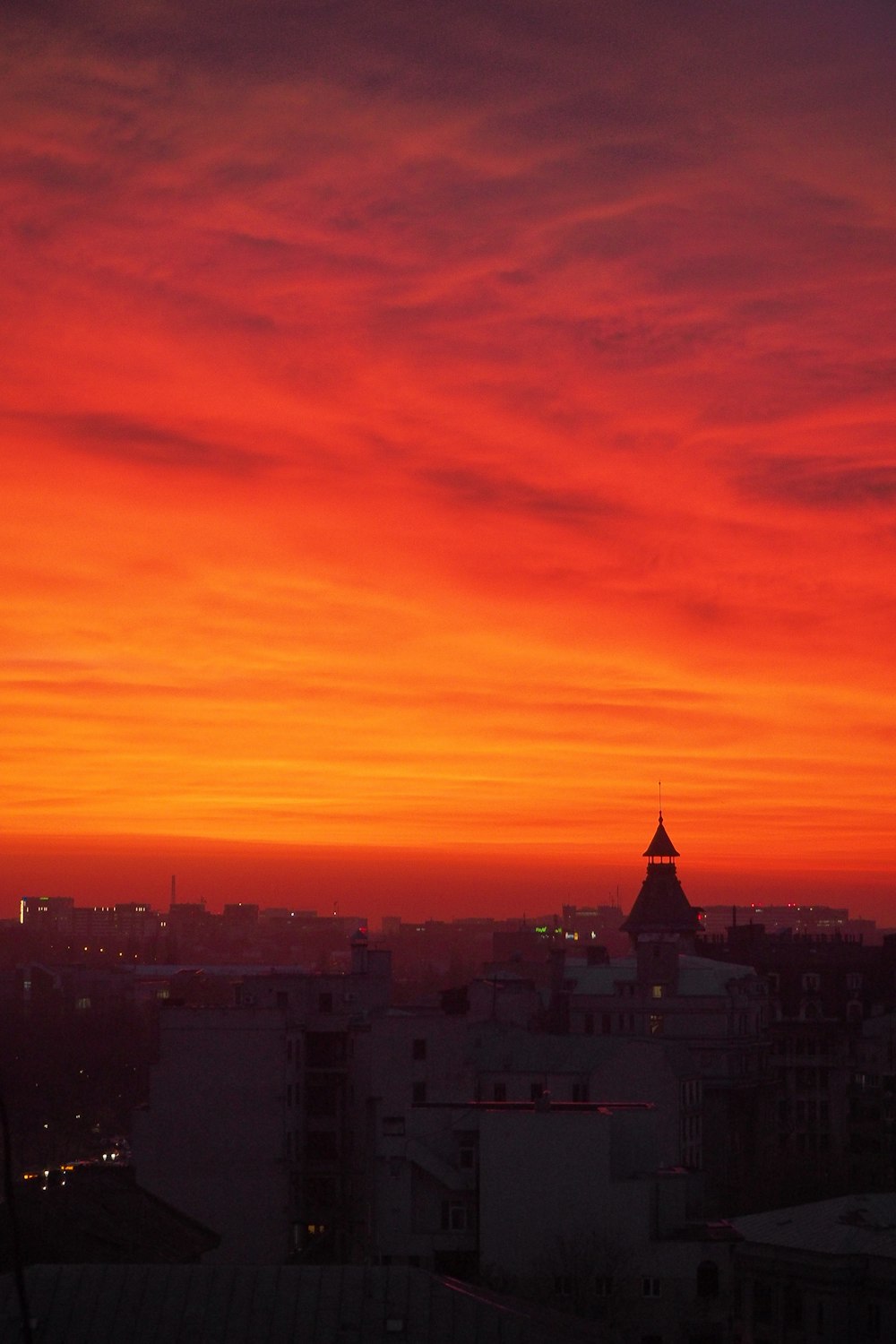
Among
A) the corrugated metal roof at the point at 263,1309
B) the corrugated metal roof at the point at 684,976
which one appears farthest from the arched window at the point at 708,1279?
the corrugated metal roof at the point at 684,976

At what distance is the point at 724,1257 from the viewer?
5247cm

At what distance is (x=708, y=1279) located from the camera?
52438mm

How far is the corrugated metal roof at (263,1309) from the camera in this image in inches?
1458

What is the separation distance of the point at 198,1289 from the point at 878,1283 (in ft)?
77.1

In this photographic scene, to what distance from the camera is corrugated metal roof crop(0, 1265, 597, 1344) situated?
121ft

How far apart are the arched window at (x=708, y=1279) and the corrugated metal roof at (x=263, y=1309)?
45.9 feet

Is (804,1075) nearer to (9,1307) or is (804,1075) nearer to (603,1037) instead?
(603,1037)

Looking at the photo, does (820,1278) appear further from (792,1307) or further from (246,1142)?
(246,1142)

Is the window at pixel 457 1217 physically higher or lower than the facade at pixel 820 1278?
higher

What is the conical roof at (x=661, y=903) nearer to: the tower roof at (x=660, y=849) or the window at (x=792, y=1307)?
the tower roof at (x=660, y=849)

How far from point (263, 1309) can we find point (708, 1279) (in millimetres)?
18050

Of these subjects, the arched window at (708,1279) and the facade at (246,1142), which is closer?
the arched window at (708,1279)

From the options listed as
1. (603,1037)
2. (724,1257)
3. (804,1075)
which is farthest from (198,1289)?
(804,1075)

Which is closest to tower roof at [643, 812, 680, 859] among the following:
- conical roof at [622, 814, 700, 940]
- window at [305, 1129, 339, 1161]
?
conical roof at [622, 814, 700, 940]
